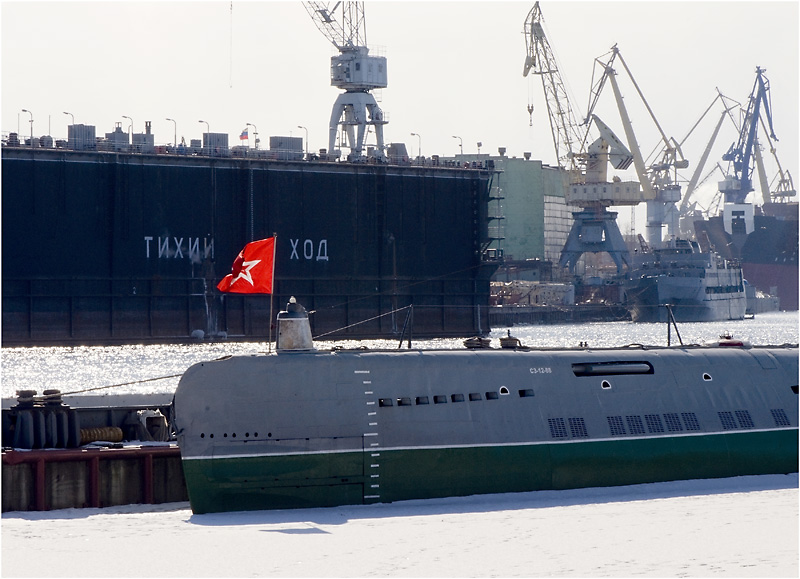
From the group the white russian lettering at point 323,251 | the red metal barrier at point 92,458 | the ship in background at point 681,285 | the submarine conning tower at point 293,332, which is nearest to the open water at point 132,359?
the white russian lettering at point 323,251

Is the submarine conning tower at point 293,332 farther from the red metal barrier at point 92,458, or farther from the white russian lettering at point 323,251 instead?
the white russian lettering at point 323,251

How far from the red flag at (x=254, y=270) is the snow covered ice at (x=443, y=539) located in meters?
4.94

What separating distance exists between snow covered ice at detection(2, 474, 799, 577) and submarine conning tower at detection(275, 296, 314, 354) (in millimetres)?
3609

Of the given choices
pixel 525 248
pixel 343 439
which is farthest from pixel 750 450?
pixel 525 248

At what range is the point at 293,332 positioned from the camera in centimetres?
2627

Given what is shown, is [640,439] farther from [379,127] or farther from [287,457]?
[379,127]

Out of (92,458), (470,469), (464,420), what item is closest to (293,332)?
(464,420)

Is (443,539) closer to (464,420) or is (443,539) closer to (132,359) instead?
(464,420)

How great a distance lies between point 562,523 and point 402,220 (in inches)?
2813

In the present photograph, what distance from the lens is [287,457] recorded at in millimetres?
24625

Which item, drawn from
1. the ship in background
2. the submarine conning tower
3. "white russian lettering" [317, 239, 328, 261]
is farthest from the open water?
the ship in background

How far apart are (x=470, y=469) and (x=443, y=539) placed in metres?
4.61

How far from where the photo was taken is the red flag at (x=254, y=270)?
1051 inches

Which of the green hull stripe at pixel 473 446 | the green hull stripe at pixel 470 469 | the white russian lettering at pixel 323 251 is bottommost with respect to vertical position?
the green hull stripe at pixel 470 469
